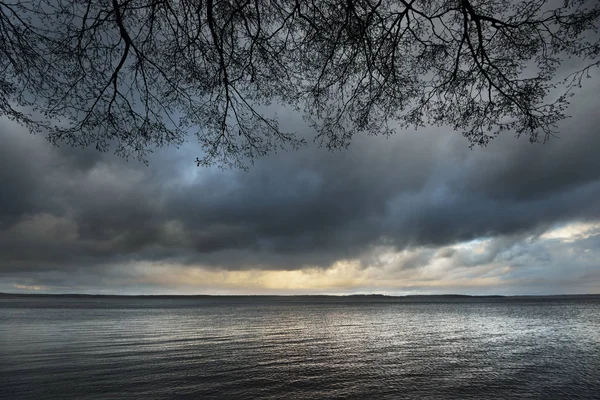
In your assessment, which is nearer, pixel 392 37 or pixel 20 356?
pixel 392 37

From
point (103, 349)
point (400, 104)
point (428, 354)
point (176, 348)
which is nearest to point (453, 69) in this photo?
point (400, 104)

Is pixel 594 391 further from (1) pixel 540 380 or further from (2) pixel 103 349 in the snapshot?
(2) pixel 103 349

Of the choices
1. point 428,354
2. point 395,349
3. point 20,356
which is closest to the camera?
point 20,356

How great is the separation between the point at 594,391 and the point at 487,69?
7861 mm

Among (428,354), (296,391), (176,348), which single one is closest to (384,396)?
(296,391)

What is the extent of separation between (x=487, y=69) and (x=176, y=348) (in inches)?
554

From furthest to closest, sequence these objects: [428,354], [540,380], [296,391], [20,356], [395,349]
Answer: [395,349] < [428,354] < [20,356] < [540,380] < [296,391]

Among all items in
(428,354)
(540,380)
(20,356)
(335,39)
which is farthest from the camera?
→ (428,354)

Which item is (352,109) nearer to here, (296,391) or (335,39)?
(335,39)

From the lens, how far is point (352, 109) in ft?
25.1

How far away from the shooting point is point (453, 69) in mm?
7262

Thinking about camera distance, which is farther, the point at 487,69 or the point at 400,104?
the point at 400,104

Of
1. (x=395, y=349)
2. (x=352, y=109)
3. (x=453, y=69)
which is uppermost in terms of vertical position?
(x=453, y=69)

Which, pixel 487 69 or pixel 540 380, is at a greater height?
pixel 487 69
